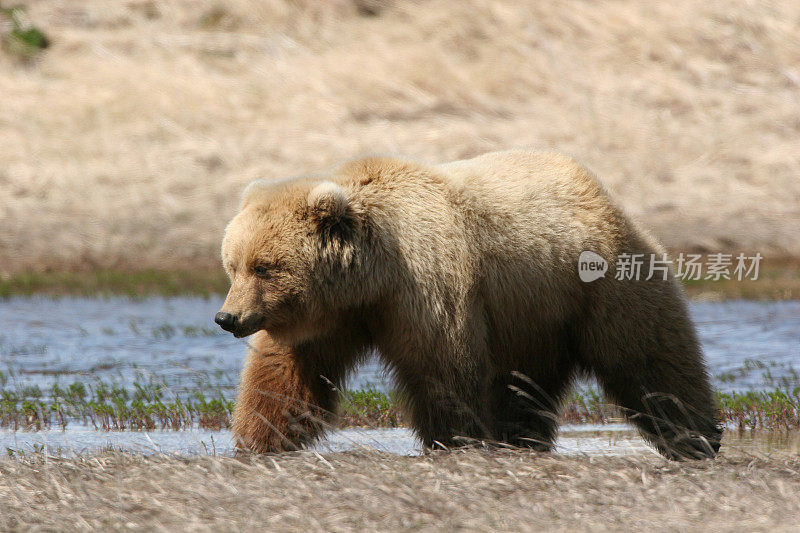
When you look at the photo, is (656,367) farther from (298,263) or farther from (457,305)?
(298,263)

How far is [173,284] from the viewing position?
16.8 meters

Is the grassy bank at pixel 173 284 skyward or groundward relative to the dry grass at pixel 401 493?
skyward

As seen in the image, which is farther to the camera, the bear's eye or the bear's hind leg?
the bear's hind leg

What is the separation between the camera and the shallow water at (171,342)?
10258 millimetres

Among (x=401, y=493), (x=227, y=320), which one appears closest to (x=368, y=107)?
(x=227, y=320)

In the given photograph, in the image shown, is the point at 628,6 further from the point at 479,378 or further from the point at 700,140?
the point at 479,378

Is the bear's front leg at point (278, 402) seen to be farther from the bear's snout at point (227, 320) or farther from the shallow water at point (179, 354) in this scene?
the bear's snout at point (227, 320)

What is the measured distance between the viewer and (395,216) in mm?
6008

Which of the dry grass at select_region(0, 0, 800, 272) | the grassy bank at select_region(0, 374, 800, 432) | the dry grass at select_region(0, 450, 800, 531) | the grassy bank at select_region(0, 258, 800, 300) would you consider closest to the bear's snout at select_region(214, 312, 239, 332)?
the dry grass at select_region(0, 450, 800, 531)

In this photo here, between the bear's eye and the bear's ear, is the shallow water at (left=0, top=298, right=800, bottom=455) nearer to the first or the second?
the bear's eye

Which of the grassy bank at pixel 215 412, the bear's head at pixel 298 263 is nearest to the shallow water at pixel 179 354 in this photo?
the grassy bank at pixel 215 412

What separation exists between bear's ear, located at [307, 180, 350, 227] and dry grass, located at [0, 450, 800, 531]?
1.23 meters

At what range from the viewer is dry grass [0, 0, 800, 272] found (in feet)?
62.1

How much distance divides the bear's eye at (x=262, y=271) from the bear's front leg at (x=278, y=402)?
472mm
